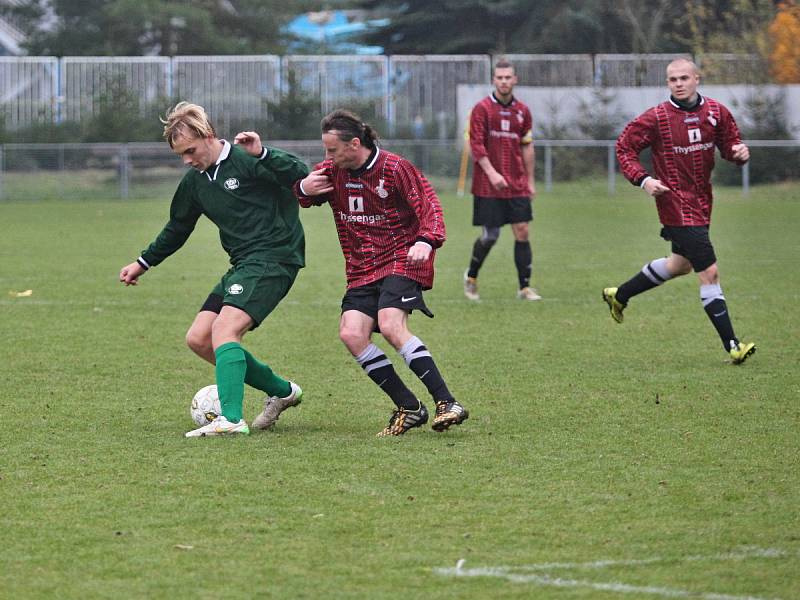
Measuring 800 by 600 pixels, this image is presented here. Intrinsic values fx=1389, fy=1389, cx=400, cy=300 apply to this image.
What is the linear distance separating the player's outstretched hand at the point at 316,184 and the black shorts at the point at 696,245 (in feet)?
10.00

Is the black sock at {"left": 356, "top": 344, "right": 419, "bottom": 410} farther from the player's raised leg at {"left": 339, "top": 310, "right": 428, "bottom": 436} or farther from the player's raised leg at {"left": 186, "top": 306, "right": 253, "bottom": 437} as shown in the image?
the player's raised leg at {"left": 186, "top": 306, "right": 253, "bottom": 437}

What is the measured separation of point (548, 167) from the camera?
99.2 feet

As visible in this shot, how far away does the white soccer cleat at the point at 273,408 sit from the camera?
654cm

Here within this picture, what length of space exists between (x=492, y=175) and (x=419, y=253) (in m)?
5.72

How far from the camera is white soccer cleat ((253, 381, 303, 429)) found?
654 centimetres

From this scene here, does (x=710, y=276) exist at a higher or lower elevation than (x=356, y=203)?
lower

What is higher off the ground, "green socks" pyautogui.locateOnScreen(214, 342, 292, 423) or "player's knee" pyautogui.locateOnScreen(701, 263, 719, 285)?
"player's knee" pyautogui.locateOnScreen(701, 263, 719, 285)

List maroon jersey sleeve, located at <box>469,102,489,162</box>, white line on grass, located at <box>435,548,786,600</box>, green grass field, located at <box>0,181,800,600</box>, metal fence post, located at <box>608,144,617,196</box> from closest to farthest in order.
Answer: white line on grass, located at <box>435,548,786,600</box> < green grass field, located at <box>0,181,800,600</box> < maroon jersey sleeve, located at <box>469,102,489,162</box> < metal fence post, located at <box>608,144,617,196</box>

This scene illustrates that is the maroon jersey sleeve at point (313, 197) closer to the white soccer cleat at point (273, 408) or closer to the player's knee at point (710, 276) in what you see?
the white soccer cleat at point (273, 408)

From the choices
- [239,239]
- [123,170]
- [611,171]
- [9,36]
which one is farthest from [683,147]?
[9,36]

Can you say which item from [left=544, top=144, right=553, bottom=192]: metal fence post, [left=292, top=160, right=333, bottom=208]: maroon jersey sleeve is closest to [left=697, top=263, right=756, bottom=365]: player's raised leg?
[left=292, top=160, right=333, bottom=208]: maroon jersey sleeve

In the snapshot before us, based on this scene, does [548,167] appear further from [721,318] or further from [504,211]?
[721,318]

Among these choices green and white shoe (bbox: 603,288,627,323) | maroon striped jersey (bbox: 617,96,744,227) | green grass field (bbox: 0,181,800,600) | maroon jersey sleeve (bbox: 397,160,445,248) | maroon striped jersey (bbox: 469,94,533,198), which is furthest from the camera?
maroon striped jersey (bbox: 469,94,533,198)

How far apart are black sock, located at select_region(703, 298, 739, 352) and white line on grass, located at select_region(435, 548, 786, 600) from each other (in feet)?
13.9
